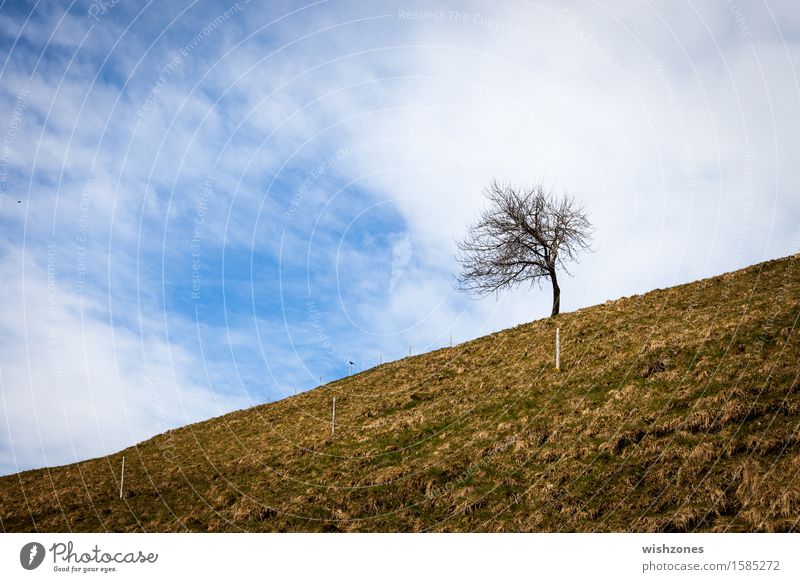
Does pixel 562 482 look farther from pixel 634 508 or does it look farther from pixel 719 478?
pixel 719 478

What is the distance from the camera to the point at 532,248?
41688mm

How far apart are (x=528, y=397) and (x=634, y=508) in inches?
360

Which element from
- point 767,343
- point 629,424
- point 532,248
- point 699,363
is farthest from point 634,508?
point 532,248

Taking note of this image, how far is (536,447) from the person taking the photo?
17156 mm
